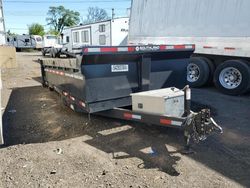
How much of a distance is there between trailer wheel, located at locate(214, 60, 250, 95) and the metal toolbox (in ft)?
12.5

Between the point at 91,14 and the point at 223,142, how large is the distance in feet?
231

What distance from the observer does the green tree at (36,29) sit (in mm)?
68494

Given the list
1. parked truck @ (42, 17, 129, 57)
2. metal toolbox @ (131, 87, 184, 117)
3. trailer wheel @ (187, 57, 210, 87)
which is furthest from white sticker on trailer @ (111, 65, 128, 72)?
parked truck @ (42, 17, 129, 57)

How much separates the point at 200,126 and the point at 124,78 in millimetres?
1633

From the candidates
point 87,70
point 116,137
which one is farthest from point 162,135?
point 87,70

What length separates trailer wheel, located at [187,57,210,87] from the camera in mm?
8164

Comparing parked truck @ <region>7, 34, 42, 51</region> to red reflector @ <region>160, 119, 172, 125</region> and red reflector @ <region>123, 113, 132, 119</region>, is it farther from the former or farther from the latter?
red reflector @ <region>160, 119, 172, 125</region>

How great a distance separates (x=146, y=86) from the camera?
471 centimetres

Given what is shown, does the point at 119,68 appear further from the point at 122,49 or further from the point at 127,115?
the point at 127,115

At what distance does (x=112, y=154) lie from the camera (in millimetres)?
3742

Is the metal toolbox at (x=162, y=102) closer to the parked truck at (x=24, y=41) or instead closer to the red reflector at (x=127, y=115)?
the red reflector at (x=127, y=115)

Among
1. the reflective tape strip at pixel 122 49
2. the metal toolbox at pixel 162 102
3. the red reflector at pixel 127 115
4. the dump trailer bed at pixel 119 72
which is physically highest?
the reflective tape strip at pixel 122 49

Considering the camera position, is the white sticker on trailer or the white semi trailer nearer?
the white sticker on trailer

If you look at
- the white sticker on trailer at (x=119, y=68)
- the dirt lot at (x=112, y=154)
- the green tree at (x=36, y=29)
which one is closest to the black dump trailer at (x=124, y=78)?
the white sticker on trailer at (x=119, y=68)
